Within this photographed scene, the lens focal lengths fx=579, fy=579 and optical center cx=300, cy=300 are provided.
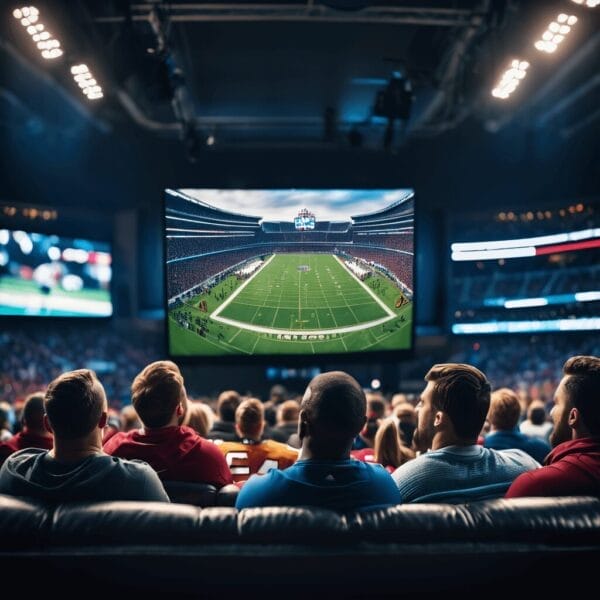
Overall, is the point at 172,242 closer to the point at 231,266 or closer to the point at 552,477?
the point at 231,266

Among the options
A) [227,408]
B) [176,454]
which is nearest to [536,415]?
[227,408]

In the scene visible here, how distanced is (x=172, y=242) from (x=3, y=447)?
1676 mm

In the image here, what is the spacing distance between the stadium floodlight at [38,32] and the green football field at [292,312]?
3.52 metres

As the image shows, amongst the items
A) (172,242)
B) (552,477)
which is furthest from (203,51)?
(552,477)

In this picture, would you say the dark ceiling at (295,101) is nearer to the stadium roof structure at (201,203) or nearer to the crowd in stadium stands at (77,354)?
the stadium roof structure at (201,203)

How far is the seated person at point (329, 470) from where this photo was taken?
1810 mm

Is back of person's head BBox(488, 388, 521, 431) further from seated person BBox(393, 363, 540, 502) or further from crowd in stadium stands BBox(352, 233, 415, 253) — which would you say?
seated person BBox(393, 363, 540, 502)

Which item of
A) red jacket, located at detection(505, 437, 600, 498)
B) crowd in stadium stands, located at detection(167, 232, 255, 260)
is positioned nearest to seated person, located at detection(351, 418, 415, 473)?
red jacket, located at detection(505, 437, 600, 498)

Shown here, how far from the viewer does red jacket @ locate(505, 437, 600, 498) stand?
1960 mm

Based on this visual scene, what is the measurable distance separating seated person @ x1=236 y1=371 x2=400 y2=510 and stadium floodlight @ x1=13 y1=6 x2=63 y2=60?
5318 millimetres

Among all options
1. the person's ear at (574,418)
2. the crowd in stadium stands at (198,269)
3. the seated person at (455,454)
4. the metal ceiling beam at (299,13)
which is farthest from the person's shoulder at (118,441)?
the metal ceiling beam at (299,13)

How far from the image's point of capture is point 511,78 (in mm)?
6969

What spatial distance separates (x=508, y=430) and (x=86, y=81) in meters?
5.84

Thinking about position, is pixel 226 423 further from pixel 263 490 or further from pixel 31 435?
pixel 263 490
